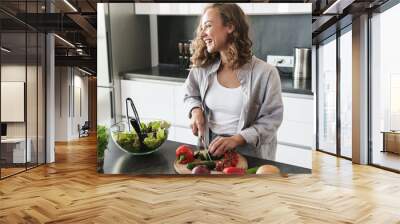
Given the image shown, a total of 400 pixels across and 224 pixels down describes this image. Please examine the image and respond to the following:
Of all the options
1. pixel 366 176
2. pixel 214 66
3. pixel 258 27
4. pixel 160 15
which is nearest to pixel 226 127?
pixel 214 66

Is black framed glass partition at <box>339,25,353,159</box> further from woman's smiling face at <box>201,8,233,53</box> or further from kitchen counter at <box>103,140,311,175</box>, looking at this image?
woman's smiling face at <box>201,8,233,53</box>

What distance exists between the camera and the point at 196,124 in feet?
18.9

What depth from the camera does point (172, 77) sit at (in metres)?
5.86

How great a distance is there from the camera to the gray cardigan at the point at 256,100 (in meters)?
5.64

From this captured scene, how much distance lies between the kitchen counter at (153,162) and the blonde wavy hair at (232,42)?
1.24m

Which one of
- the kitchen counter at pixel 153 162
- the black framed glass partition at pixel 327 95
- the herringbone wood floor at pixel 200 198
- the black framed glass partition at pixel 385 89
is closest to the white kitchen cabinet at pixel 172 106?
the kitchen counter at pixel 153 162

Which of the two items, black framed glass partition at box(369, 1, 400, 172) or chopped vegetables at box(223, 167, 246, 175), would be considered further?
black framed glass partition at box(369, 1, 400, 172)

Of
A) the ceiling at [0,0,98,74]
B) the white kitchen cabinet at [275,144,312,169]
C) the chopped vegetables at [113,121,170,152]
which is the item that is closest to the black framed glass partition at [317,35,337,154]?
the white kitchen cabinet at [275,144,312,169]

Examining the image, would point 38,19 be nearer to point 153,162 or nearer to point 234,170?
point 153,162

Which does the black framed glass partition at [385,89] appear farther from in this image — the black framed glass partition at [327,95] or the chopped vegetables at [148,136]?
the chopped vegetables at [148,136]

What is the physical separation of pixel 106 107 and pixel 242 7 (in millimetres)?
2396

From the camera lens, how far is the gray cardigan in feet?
18.5

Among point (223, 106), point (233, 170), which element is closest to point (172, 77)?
point (223, 106)

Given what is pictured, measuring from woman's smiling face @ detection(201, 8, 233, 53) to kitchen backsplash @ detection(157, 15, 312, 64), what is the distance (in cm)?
18
